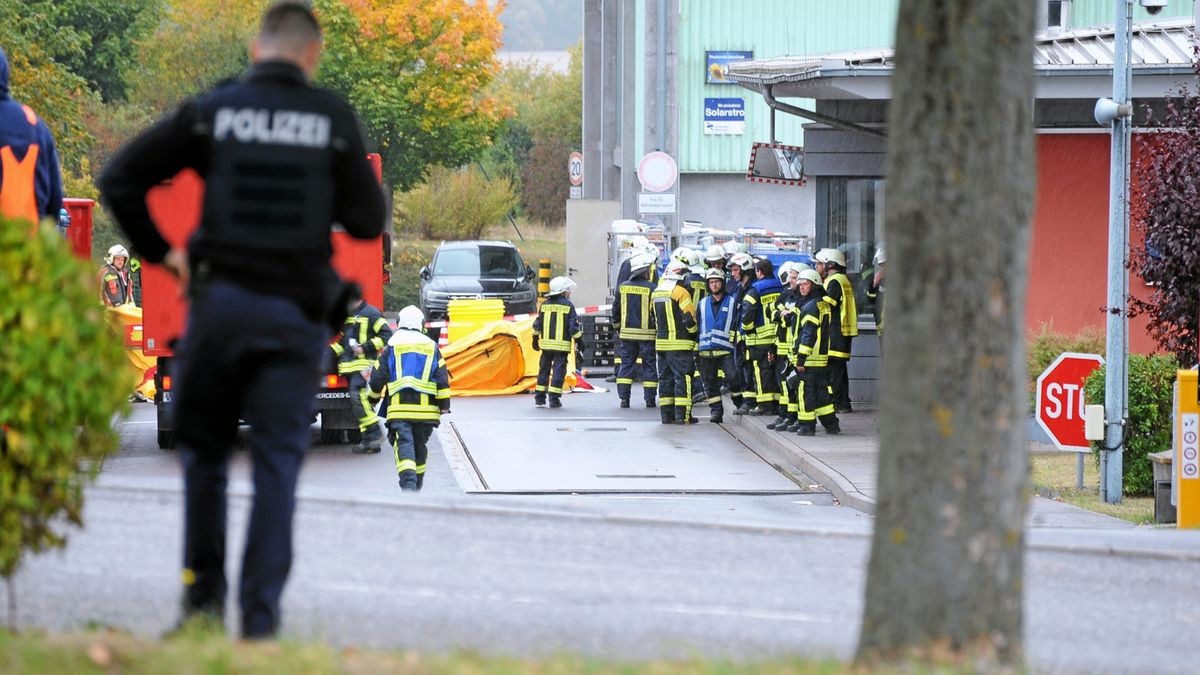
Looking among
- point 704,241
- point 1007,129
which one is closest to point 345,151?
point 1007,129

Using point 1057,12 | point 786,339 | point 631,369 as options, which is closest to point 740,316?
point 786,339

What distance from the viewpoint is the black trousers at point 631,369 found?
22797 mm

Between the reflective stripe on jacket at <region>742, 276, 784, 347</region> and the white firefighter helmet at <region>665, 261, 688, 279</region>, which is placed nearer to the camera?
the reflective stripe on jacket at <region>742, 276, 784, 347</region>

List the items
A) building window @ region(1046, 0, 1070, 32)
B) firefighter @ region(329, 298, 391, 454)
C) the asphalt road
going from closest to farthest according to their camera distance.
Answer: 1. the asphalt road
2. firefighter @ region(329, 298, 391, 454)
3. building window @ region(1046, 0, 1070, 32)

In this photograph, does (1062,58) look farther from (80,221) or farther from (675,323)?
(80,221)

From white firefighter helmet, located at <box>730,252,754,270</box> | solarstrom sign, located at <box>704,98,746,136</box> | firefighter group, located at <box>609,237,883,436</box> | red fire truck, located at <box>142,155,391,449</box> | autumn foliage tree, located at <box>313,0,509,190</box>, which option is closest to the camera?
red fire truck, located at <box>142,155,391,449</box>

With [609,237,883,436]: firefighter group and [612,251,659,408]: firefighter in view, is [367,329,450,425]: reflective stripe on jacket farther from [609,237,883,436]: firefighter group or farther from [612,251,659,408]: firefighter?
[612,251,659,408]: firefighter

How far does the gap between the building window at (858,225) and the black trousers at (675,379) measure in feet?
10.4

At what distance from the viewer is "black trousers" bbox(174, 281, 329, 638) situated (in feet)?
15.5

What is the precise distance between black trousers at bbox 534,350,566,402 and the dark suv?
37.4 feet

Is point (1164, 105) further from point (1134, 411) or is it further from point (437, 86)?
point (437, 86)

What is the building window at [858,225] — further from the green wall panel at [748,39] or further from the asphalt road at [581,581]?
the green wall panel at [748,39]

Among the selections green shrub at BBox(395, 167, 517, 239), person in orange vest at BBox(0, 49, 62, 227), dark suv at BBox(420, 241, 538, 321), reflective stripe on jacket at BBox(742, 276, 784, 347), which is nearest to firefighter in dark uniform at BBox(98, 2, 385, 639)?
person in orange vest at BBox(0, 49, 62, 227)

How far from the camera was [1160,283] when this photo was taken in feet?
49.2
